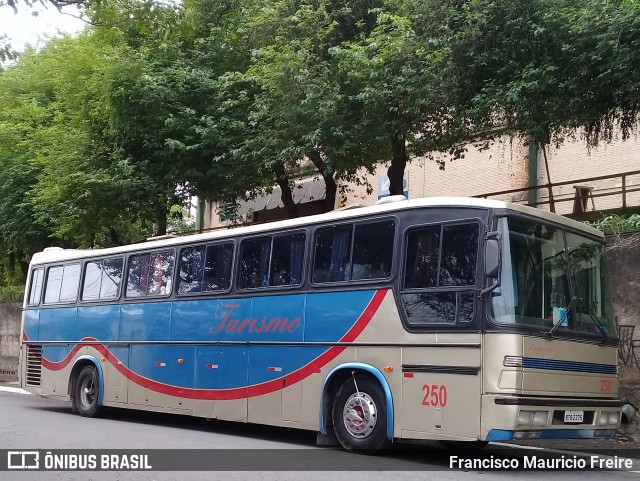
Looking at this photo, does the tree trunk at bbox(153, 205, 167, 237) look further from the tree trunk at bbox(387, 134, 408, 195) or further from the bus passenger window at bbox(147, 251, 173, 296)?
the bus passenger window at bbox(147, 251, 173, 296)

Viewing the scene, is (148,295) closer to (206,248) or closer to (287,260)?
(206,248)

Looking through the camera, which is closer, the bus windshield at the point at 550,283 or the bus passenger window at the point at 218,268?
the bus windshield at the point at 550,283

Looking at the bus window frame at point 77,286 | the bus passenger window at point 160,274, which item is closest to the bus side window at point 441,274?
the bus passenger window at point 160,274

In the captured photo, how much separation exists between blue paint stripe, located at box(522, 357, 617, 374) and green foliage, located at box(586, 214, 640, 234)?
5.95 m

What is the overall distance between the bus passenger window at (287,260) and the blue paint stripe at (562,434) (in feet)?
12.5

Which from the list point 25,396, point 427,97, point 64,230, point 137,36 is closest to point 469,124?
point 427,97

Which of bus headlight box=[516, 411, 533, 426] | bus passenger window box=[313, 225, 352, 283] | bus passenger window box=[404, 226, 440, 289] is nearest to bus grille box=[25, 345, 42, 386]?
bus passenger window box=[313, 225, 352, 283]

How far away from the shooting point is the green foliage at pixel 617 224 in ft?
53.6

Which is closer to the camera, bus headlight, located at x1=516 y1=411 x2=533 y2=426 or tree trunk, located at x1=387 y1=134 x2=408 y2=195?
bus headlight, located at x1=516 y1=411 x2=533 y2=426

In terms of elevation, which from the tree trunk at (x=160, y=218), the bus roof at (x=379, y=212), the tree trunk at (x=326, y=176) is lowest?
the bus roof at (x=379, y=212)

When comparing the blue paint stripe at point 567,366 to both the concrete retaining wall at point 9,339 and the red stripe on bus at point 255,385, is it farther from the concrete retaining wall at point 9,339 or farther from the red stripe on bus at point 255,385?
the concrete retaining wall at point 9,339

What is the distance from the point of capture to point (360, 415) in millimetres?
10836

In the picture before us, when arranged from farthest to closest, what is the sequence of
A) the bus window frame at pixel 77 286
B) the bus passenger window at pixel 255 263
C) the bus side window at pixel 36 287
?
1. the bus side window at pixel 36 287
2. the bus window frame at pixel 77 286
3. the bus passenger window at pixel 255 263

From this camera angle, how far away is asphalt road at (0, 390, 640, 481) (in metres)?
8.88
